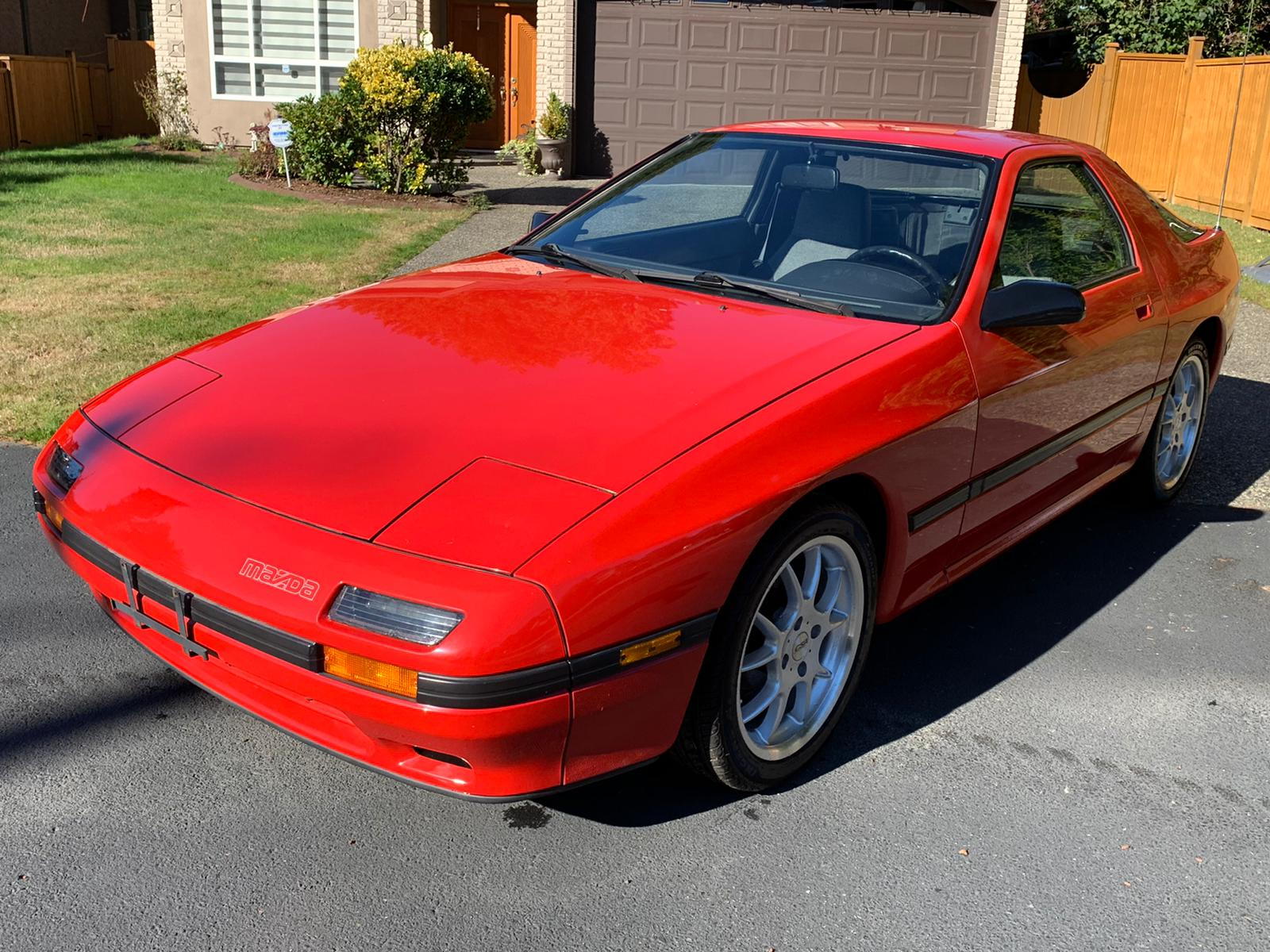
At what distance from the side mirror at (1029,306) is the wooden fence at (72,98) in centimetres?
1808

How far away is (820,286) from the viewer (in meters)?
3.71

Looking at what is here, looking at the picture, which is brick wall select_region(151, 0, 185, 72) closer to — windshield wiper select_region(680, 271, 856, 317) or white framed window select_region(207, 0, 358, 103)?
white framed window select_region(207, 0, 358, 103)

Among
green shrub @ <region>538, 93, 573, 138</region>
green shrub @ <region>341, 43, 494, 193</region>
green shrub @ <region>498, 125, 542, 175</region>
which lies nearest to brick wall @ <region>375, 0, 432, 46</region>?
green shrub @ <region>498, 125, 542, 175</region>

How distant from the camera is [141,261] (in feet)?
31.4

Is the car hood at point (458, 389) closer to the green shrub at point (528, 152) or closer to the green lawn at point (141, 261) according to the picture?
the green lawn at point (141, 261)

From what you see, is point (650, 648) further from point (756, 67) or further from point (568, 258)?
point (756, 67)

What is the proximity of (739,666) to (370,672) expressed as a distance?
2.82 ft

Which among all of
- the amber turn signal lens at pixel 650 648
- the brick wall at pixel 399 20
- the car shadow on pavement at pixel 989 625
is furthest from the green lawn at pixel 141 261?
the amber turn signal lens at pixel 650 648

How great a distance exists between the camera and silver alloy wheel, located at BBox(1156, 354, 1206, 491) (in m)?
5.04

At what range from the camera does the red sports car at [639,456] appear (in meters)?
2.43

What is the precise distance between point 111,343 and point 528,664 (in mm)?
5564

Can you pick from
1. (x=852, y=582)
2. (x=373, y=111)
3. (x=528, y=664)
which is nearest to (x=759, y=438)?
(x=852, y=582)

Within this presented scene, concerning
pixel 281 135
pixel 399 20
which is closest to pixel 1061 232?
pixel 281 135

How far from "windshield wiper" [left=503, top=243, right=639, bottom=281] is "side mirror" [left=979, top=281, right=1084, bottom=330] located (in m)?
1.09
